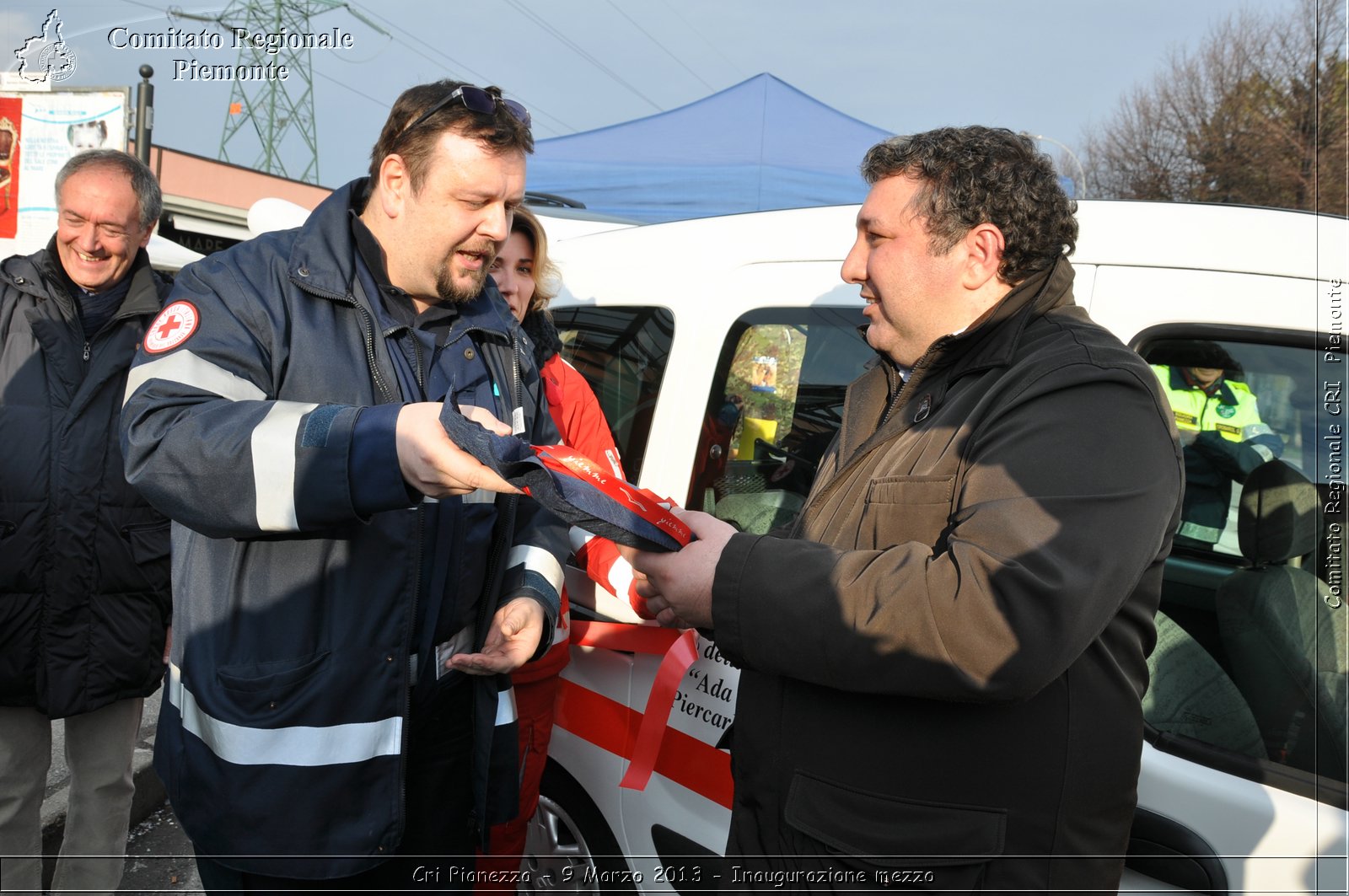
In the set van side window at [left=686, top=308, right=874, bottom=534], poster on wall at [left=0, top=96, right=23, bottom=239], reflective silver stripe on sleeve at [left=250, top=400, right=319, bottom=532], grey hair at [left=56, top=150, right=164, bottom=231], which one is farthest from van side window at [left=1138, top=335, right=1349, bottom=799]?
poster on wall at [left=0, top=96, right=23, bottom=239]

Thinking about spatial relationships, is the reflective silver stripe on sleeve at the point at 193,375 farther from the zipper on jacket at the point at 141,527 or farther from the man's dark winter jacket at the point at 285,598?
the zipper on jacket at the point at 141,527

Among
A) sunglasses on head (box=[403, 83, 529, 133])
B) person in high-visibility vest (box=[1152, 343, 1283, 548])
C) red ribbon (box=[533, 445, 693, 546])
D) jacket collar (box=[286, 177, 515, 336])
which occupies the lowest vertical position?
red ribbon (box=[533, 445, 693, 546])

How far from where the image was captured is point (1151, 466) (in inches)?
54.0

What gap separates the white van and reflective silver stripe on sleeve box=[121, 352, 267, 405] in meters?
1.01

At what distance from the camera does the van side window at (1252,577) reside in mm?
1789

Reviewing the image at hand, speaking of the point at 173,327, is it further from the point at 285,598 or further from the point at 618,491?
the point at 618,491

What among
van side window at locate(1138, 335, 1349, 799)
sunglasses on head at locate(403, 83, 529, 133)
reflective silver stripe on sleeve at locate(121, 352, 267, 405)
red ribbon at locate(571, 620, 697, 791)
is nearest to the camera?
reflective silver stripe on sleeve at locate(121, 352, 267, 405)

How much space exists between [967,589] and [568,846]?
1.85 metres


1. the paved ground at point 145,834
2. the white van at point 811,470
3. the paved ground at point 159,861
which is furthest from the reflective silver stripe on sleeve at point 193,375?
the paved ground at point 145,834

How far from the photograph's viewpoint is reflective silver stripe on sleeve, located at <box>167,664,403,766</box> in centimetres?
174

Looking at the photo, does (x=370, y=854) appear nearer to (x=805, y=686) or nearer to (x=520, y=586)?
(x=520, y=586)

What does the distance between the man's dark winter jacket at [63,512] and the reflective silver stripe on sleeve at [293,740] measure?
1329 mm

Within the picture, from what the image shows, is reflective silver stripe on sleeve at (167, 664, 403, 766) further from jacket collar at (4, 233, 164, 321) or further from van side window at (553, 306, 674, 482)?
jacket collar at (4, 233, 164, 321)

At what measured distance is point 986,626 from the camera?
1338 millimetres
